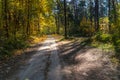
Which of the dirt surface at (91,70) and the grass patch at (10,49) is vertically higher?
the grass patch at (10,49)

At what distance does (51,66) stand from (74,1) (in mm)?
71734

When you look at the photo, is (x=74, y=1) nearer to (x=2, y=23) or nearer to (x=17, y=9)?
(x=17, y=9)

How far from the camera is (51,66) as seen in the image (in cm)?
1508

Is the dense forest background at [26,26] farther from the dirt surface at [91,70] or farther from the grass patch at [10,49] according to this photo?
the dirt surface at [91,70]

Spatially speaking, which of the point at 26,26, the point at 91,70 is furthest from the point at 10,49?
the point at 26,26

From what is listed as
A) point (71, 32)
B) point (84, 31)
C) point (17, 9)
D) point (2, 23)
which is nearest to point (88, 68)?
point (2, 23)

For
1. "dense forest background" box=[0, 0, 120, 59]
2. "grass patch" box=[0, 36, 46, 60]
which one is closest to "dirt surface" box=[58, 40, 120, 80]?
"dense forest background" box=[0, 0, 120, 59]

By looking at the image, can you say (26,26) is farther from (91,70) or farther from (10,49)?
(91,70)

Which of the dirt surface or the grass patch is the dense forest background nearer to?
the grass patch

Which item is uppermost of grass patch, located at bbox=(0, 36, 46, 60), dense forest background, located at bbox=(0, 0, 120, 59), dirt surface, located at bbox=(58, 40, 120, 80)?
dense forest background, located at bbox=(0, 0, 120, 59)

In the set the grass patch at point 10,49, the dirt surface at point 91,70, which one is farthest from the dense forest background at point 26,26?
the dirt surface at point 91,70

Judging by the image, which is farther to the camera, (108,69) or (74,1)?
(74,1)

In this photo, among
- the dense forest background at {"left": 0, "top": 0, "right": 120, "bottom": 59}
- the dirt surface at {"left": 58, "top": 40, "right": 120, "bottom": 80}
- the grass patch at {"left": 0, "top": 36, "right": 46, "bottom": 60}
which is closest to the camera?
the dirt surface at {"left": 58, "top": 40, "right": 120, "bottom": 80}

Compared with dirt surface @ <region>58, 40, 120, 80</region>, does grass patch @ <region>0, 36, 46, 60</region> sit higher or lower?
higher
